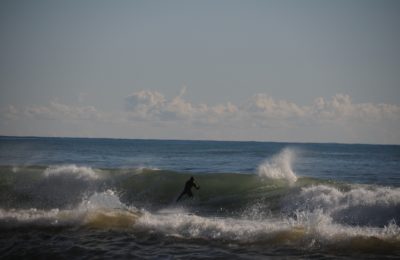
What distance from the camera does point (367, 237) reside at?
1245cm

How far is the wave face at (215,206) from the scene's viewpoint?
1302 centimetres

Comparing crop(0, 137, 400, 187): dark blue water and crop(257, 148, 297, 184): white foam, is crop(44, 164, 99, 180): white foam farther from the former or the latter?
crop(0, 137, 400, 187): dark blue water

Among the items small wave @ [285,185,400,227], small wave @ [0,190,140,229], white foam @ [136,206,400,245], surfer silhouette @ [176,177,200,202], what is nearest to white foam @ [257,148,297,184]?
small wave @ [285,185,400,227]

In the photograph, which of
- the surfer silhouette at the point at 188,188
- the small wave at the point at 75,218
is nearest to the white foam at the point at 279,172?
the surfer silhouette at the point at 188,188

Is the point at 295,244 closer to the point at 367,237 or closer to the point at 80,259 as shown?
the point at 367,237

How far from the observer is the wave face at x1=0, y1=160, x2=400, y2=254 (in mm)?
13016

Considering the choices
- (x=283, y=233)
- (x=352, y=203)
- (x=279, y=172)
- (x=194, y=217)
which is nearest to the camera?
(x=283, y=233)

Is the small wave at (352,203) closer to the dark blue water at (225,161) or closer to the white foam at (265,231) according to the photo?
the white foam at (265,231)

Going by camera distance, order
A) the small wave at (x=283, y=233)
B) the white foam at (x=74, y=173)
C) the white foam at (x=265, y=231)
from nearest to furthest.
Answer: the small wave at (x=283, y=233) → the white foam at (x=265, y=231) → the white foam at (x=74, y=173)

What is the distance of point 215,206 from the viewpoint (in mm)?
20359

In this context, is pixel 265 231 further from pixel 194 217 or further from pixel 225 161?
pixel 225 161

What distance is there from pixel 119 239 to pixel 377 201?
11.1 m

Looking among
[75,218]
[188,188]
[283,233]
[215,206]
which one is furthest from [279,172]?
[75,218]

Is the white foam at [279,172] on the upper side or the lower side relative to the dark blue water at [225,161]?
upper
